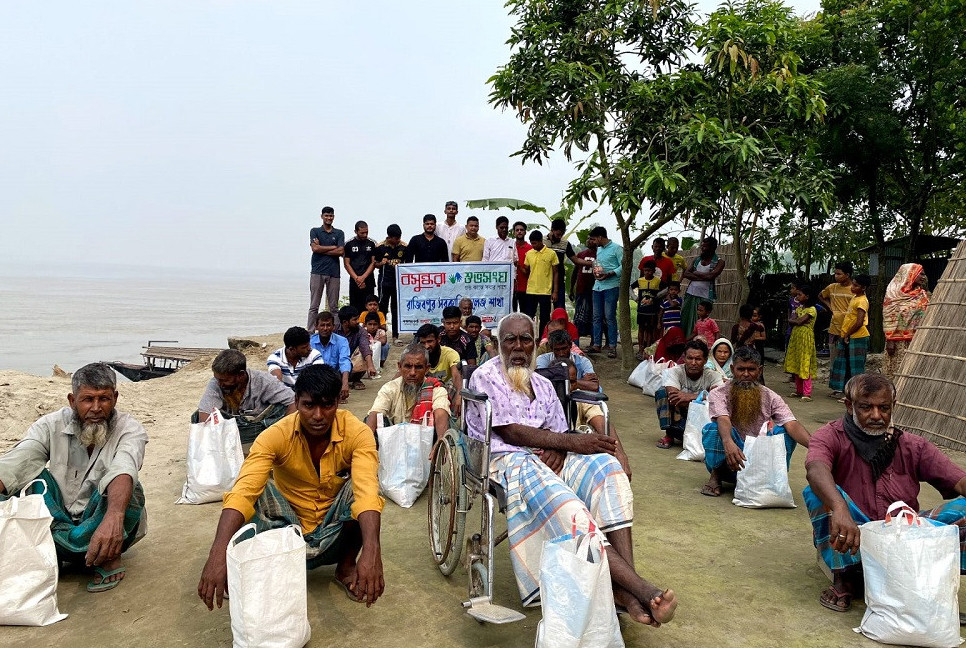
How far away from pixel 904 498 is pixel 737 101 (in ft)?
23.0

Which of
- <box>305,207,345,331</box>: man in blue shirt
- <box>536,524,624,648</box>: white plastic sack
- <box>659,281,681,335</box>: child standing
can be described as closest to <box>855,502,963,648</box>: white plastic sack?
<box>536,524,624,648</box>: white plastic sack

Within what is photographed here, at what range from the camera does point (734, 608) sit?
12.4 ft

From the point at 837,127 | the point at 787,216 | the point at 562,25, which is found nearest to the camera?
the point at 562,25

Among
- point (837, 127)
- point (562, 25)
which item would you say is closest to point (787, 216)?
point (837, 127)

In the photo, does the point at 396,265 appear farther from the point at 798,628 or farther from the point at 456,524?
Answer: the point at 798,628

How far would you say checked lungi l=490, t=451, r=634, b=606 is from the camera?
3.42m

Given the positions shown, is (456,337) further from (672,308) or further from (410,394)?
(672,308)

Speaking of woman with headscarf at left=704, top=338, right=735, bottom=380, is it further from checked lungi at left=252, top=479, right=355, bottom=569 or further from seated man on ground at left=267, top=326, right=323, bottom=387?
checked lungi at left=252, top=479, right=355, bottom=569

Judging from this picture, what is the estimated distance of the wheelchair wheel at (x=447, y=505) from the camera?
4.03 meters

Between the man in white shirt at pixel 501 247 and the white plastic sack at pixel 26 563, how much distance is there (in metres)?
8.27

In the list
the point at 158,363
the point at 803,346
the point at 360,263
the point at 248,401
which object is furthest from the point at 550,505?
the point at 158,363

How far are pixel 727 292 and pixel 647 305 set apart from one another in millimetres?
2666

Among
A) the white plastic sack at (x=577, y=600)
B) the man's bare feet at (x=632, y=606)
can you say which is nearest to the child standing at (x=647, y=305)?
the man's bare feet at (x=632, y=606)

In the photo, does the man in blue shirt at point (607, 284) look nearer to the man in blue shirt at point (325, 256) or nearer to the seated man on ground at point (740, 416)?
the man in blue shirt at point (325, 256)
